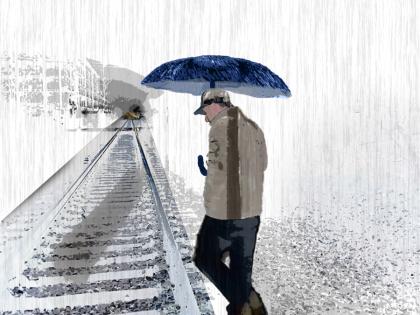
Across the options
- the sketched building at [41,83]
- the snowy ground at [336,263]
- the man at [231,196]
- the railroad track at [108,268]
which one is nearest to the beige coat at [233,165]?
the man at [231,196]

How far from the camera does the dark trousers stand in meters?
2.93

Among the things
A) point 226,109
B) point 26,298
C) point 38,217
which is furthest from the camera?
point 38,217

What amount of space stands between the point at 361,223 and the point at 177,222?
3.35 m

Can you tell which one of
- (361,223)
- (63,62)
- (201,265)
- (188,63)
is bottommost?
(361,223)

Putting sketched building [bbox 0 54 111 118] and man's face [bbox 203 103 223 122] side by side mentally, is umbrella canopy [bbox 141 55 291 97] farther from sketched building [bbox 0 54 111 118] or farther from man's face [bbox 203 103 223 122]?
sketched building [bbox 0 54 111 118]

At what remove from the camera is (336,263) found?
520cm

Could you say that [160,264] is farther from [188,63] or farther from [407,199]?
[407,199]

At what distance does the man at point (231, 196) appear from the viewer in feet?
9.20

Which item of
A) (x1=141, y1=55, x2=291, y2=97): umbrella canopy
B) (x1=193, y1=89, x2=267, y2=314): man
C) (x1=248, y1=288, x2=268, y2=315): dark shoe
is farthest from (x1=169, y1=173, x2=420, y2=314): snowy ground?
(x1=141, y1=55, x2=291, y2=97): umbrella canopy

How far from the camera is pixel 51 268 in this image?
455cm

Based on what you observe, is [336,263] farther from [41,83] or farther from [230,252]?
[41,83]

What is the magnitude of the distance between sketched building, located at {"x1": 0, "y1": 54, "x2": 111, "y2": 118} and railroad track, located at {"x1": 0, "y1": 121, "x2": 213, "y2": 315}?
3200 cm

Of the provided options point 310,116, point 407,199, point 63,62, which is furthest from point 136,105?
point 407,199

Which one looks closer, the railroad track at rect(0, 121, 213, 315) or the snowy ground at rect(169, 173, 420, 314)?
the railroad track at rect(0, 121, 213, 315)
